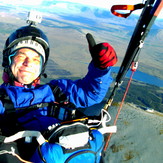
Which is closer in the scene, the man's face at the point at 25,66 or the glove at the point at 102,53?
the glove at the point at 102,53

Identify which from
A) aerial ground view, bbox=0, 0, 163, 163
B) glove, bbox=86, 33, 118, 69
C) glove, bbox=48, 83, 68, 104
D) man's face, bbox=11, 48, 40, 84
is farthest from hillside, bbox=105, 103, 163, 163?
man's face, bbox=11, 48, 40, 84

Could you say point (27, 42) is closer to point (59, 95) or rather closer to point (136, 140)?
point (59, 95)

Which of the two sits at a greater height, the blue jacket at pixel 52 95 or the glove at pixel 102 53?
the glove at pixel 102 53

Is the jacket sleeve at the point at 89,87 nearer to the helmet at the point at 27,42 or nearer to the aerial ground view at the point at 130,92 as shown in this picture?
the helmet at the point at 27,42

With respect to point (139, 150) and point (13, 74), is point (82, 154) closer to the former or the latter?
point (13, 74)

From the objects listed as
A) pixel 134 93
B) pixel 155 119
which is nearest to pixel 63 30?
pixel 134 93

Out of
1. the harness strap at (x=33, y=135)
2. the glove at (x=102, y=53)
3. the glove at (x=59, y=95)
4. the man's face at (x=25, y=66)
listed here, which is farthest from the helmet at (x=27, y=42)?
the harness strap at (x=33, y=135)
